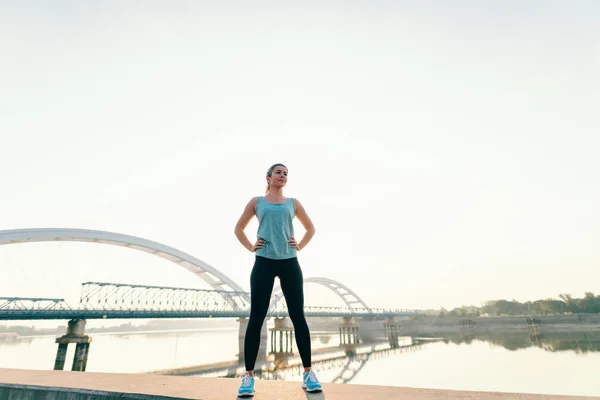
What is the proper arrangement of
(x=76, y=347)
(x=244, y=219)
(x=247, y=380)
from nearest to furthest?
1. (x=247, y=380)
2. (x=244, y=219)
3. (x=76, y=347)

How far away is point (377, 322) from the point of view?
73125 mm

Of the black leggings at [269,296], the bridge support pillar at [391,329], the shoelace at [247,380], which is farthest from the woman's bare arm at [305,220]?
the bridge support pillar at [391,329]

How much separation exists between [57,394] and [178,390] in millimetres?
1055

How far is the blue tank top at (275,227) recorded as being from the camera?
2.91 m

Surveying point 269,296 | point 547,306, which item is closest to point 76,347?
point 269,296

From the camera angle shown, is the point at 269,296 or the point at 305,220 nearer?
the point at 269,296

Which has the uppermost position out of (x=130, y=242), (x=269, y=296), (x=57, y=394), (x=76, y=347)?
(x=130, y=242)

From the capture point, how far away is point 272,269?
9.42ft

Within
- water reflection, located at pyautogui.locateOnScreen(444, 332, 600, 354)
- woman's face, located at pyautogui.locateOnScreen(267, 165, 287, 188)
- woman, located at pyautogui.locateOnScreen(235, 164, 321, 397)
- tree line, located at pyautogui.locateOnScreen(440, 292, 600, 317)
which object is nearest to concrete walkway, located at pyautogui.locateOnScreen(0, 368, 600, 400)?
woman, located at pyautogui.locateOnScreen(235, 164, 321, 397)

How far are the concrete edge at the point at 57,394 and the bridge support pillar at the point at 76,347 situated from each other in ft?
88.6

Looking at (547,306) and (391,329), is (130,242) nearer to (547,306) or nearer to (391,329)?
(391,329)

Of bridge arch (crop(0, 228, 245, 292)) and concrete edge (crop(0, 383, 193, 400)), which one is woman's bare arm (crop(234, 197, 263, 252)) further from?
Result: bridge arch (crop(0, 228, 245, 292))

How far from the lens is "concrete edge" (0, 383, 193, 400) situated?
2.25m

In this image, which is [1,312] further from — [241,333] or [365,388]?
[365,388]
